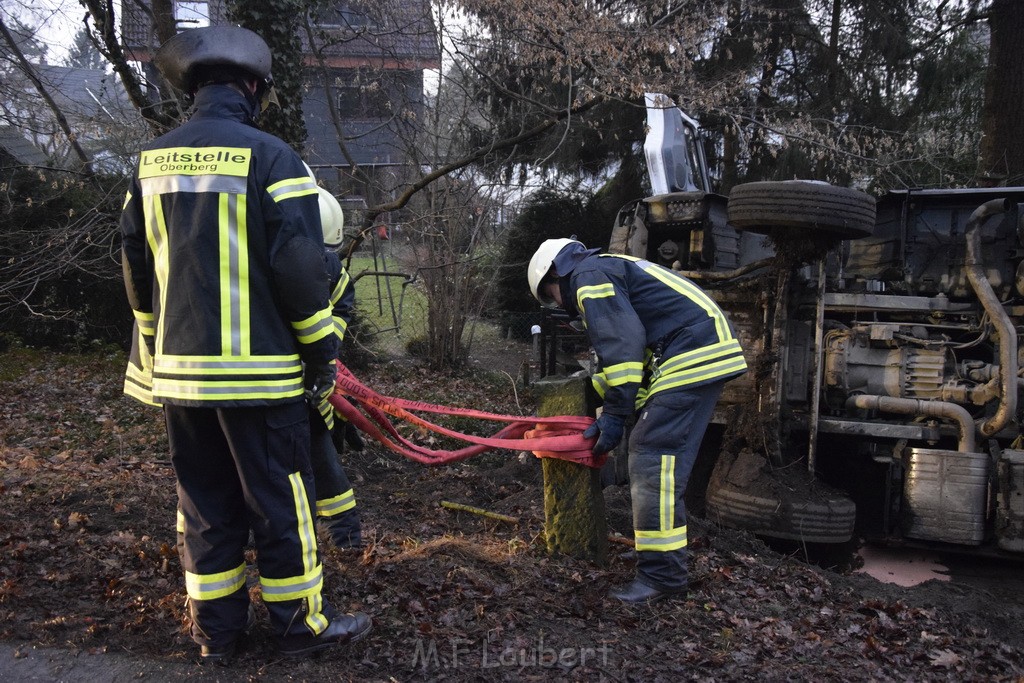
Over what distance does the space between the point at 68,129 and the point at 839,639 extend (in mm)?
8523

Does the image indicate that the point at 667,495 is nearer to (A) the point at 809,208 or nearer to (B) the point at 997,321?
(A) the point at 809,208

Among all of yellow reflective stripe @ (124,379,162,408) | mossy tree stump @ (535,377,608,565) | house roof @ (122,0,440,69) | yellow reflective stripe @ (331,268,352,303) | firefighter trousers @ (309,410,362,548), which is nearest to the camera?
yellow reflective stripe @ (124,379,162,408)

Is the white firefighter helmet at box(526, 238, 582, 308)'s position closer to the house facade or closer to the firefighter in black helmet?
the firefighter in black helmet

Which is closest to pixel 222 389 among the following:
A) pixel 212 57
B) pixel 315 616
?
pixel 315 616

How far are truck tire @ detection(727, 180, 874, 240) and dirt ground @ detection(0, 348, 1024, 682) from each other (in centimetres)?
191

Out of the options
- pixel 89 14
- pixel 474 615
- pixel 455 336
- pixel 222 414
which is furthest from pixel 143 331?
pixel 455 336

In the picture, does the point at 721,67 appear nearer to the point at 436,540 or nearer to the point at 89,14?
the point at 89,14

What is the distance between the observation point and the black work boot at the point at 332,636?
10.5 ft

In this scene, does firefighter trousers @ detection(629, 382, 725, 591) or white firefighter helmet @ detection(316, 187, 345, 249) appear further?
white firefighter helmet @ detection(316, 187, 345, 249)

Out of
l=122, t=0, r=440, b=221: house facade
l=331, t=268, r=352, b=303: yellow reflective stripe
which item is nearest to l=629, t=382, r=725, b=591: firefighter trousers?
l=331, t=268, r=352, b=303: yellow reflective stripe

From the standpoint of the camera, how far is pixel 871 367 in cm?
559

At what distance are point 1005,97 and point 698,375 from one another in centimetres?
848

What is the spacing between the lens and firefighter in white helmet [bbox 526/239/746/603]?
4.02 metres

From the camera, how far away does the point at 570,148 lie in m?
13.2
